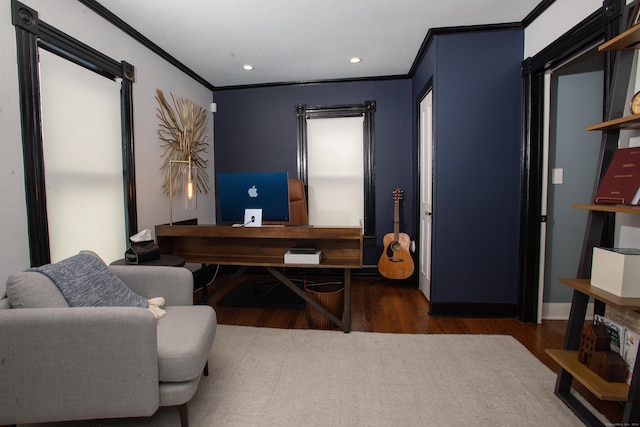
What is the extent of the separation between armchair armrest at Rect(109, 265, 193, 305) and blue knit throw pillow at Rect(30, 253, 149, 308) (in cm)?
7

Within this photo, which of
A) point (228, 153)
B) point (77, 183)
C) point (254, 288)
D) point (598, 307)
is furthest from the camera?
point (228, 153)

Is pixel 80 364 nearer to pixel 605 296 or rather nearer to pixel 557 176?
pixel 605 296

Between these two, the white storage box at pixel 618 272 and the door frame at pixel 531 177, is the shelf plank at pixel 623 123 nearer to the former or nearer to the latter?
the white storage box at pixel 618 272

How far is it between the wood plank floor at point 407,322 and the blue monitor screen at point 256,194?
92cm

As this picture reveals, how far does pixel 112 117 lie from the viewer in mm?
2426

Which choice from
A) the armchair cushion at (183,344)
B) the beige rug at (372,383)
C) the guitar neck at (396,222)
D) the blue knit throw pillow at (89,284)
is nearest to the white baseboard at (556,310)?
the beige rug at (372,383)

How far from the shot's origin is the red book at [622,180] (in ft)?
4.41

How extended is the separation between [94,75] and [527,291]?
3889 millimetres

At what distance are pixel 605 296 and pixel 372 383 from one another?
1.24 meters

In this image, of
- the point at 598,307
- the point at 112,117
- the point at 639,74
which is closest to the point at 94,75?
the point at 112,117

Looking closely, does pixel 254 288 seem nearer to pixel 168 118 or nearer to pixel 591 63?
pixel 168 118

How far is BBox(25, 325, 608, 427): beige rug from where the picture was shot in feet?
4.89

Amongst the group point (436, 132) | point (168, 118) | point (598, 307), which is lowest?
point (598, 307)

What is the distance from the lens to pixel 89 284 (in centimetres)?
152
